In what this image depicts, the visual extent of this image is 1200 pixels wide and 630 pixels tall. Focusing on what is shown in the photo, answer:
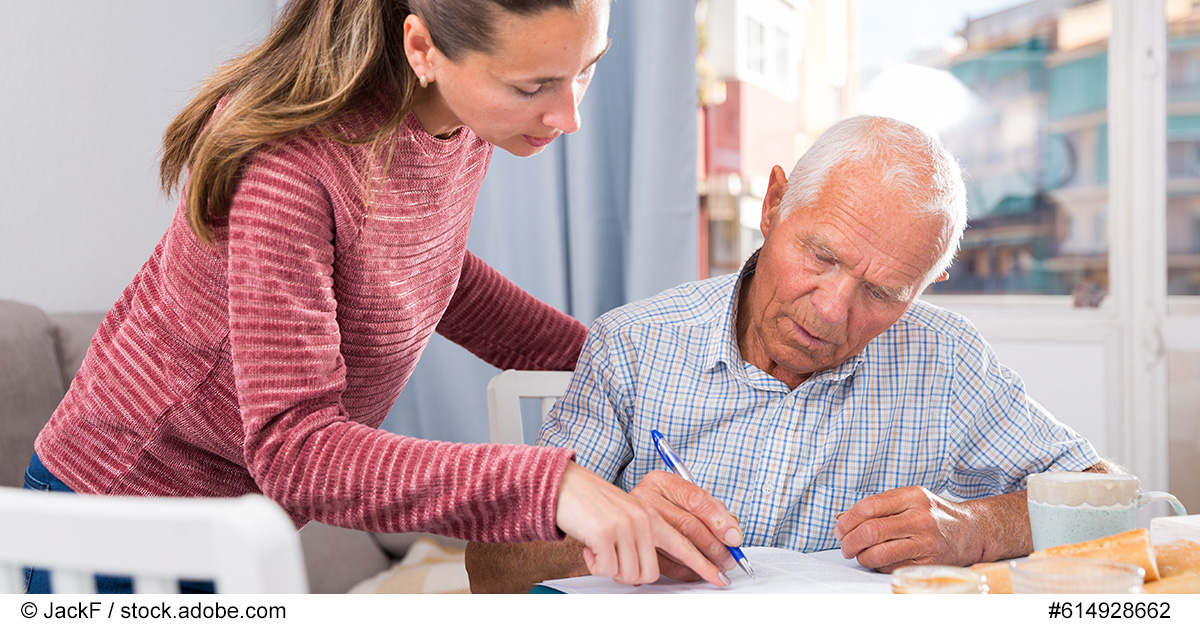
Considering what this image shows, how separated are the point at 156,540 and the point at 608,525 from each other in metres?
0.38

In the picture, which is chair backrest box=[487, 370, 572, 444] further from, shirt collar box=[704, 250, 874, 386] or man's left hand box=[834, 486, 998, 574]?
man's left hand box=[834, 486, 998, 574]

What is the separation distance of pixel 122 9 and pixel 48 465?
1.28 m

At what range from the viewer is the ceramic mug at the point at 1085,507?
811 millimetres

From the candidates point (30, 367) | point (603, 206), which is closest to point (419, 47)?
point (30, 367)

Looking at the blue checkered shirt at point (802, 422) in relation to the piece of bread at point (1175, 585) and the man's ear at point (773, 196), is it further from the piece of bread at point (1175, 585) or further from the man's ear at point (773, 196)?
the piece of bread at point (1175, 585)

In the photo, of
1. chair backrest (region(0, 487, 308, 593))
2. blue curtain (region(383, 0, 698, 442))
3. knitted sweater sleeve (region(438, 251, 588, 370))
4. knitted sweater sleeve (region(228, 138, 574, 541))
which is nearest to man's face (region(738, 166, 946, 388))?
knitted sweater sleeve (region(438, 251, 588, 370))

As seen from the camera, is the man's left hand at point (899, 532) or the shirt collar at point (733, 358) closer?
the man's left hand at point (899, 532)

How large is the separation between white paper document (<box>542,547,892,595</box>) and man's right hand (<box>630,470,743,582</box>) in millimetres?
22

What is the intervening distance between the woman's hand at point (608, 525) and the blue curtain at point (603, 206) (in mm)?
1568

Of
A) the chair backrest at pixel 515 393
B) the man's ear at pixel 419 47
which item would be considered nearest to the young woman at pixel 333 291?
the man's ear at pixel 419 47

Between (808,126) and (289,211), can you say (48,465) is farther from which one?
(808,126)

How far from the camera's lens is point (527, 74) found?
2.78ft

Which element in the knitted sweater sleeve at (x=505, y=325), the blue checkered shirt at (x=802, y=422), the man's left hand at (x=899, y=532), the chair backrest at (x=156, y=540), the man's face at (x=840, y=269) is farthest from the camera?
the knitted sweater sleeve at (x=505, y=325)

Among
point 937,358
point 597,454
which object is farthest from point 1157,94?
point 597,454
